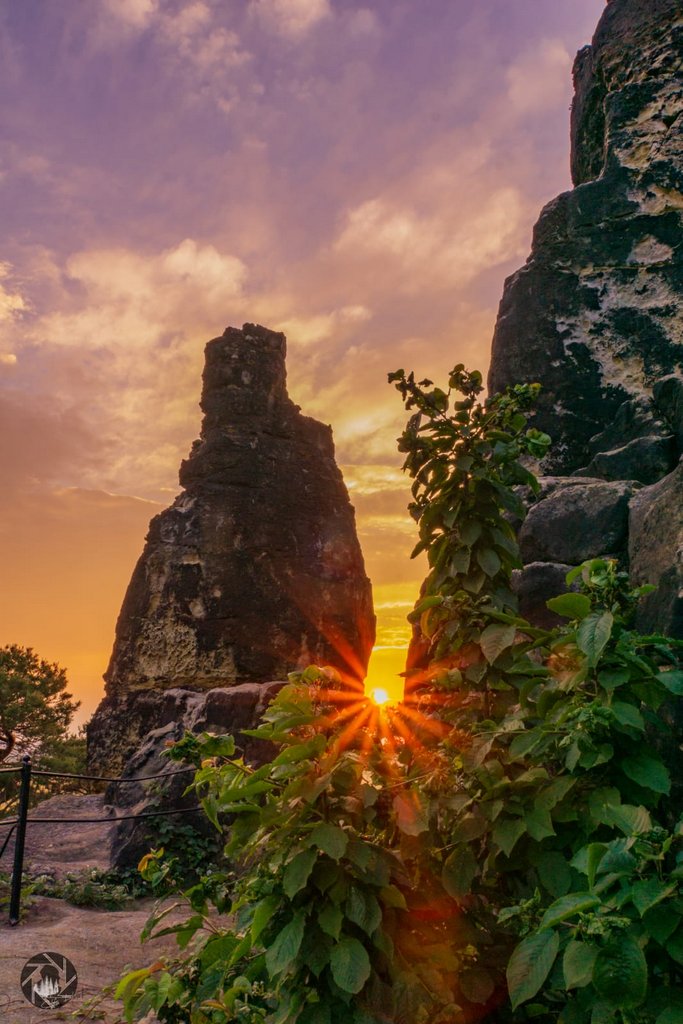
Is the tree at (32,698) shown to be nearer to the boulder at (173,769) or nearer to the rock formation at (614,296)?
the boulder at (173,769)

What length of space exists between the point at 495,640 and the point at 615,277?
13.1ft

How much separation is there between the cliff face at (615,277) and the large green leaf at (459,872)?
3.43m

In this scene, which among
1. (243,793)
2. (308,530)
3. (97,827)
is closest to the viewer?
(243,793)

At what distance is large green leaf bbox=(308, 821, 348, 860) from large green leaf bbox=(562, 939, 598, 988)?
0.68 metres

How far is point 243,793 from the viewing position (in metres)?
2.31

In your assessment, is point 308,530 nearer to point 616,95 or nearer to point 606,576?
point 616,95

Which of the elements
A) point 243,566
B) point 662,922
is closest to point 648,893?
point 662,922

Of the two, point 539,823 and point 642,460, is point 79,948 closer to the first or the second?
point 539,823

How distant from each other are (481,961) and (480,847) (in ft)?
1.26

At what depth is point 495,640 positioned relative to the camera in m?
2.79

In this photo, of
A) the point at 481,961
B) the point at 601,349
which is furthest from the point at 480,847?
the point at 601,349

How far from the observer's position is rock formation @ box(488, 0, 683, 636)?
4719mm

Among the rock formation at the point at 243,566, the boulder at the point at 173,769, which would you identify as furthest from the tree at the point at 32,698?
the boulder at the point at 173,769

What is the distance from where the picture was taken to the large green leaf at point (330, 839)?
6.77 ft
